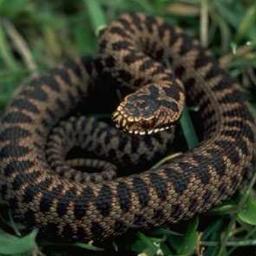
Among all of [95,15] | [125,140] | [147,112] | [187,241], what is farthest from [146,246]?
[95,15]

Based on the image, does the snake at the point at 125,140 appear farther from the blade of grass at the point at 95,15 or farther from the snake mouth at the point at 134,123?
the blade of grass at the point at 95,15

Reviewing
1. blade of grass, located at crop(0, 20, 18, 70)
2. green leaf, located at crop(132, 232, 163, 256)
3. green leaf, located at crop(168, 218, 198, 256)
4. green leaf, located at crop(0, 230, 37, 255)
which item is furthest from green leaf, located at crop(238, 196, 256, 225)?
blade of grass, located at crop(0, 20, 18, 70)

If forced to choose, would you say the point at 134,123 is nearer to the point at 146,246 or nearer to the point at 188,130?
the point at 188,130

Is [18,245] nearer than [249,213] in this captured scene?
Yes

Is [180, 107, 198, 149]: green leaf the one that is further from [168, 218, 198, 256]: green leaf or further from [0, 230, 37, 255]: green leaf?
[0, 230, 37, 255]: green leaf

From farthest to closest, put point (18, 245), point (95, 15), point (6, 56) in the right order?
point (95, 15), point (6, 56), point (18, 245)

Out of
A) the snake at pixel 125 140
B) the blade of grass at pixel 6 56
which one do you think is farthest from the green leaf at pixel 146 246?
the blade of grass at pixel 6 56

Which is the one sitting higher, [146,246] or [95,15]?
[95,15]
